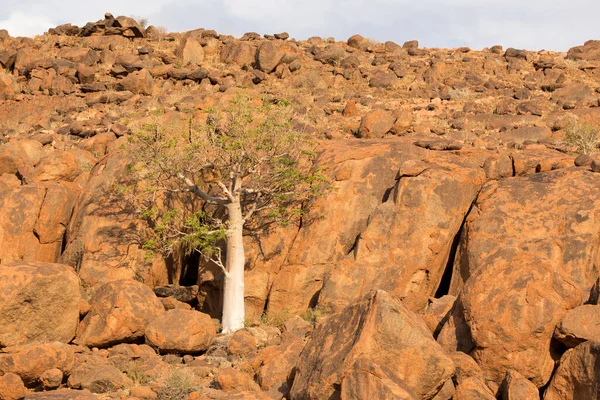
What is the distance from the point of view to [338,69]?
3164 centimetres

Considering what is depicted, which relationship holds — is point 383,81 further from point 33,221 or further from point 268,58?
point 33,221

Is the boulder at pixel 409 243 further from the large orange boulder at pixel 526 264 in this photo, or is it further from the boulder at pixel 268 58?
the boulder at pixel 268 58

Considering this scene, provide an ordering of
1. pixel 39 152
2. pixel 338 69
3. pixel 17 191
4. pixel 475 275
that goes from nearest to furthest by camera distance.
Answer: pixel 475 275 < pixel 17 191 < pixel 39 152 < pixel 338 69

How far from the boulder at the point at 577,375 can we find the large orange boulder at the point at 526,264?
0.33 meters

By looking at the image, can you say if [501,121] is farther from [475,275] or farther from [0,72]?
[0,72]

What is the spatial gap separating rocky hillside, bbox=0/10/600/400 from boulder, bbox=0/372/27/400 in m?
0.02

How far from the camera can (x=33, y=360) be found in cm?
966

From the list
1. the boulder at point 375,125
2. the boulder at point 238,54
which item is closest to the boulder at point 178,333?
the boulder at point 375,125

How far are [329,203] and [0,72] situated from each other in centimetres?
2083

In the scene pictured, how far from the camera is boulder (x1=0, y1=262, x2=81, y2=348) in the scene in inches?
430

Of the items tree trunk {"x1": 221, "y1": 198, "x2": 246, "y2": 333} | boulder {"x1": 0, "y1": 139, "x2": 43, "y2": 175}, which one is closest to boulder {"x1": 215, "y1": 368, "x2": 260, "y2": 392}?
tree trunk {"x1": 221, "y1": 198, "x2": 246, "y2": 333}

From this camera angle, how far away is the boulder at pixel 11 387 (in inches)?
360

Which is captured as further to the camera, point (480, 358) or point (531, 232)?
point (531, 232)

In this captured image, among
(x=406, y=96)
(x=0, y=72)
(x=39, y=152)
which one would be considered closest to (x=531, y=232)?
(x=39, y=152)
